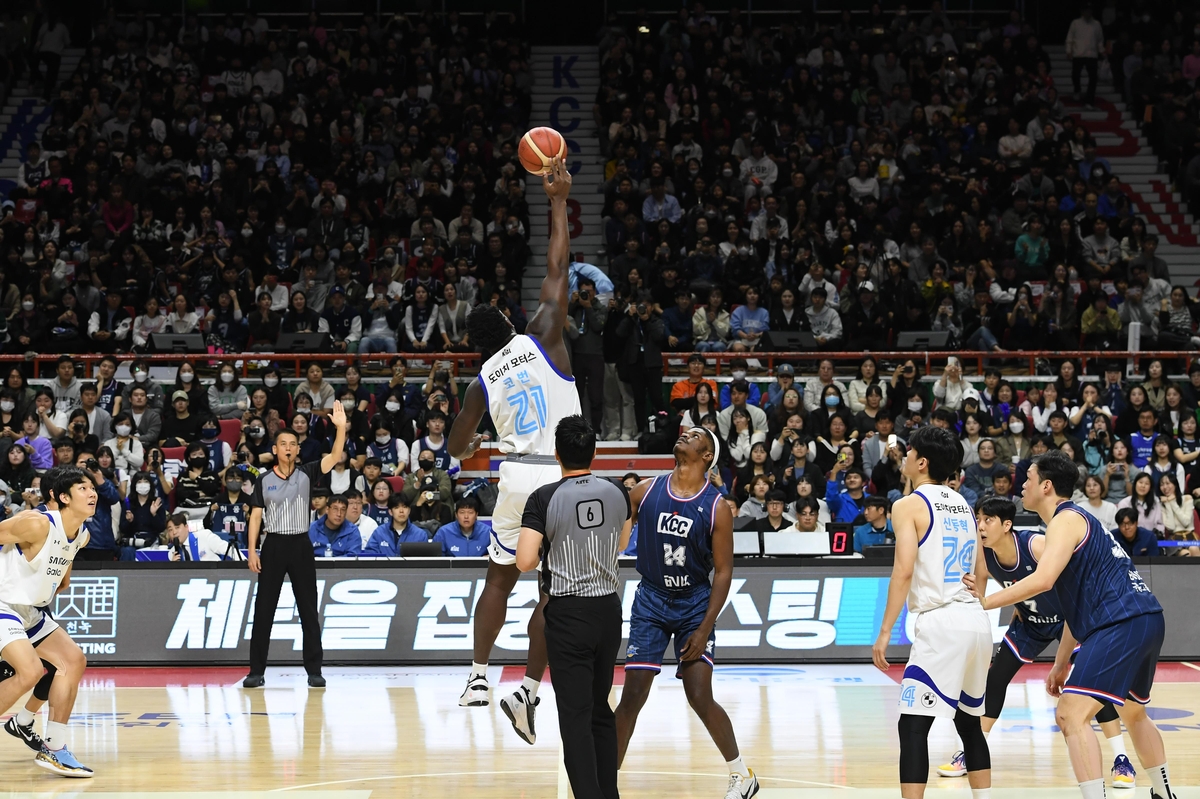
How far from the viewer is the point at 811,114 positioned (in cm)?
2269

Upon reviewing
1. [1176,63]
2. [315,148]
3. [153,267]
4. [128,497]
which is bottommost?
[128,497]

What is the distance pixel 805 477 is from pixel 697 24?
12.1 metres

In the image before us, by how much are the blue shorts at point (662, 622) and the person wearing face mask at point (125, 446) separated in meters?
10.7

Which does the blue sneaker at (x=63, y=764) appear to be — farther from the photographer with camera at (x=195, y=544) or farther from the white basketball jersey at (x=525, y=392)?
the photographer with camera at (x=195, y=544)

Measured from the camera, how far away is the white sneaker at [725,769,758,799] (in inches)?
284

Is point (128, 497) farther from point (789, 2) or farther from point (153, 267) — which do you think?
point (789, 2)

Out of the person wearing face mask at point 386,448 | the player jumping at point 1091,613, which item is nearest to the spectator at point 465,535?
the person wearing face mask at point 386,448

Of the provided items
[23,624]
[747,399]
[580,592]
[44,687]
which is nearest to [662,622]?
[580,592]

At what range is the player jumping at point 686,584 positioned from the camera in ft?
23.5

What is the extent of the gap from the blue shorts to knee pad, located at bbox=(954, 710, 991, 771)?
141 centimetres

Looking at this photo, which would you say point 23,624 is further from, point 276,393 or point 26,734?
point 276,393

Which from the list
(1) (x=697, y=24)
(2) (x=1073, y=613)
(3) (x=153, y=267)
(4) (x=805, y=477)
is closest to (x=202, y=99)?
(3) (x=153, y=267)

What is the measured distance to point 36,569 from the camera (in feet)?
27.8

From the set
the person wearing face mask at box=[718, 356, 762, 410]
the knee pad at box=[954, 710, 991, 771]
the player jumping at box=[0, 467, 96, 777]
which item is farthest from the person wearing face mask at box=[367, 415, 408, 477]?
the knee pad at box=[954, 710, 991, 771]
